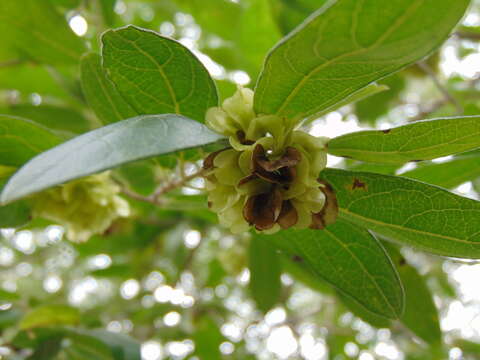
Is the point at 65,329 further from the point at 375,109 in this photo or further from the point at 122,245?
the point at 375,109

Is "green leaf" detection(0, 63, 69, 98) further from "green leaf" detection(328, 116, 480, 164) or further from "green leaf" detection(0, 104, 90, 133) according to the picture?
"green leaf" detection(328, 116, 480, 164)

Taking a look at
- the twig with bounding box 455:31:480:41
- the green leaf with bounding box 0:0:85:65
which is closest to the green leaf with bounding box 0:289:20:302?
the green leaf with bounding box 0:0:85:65

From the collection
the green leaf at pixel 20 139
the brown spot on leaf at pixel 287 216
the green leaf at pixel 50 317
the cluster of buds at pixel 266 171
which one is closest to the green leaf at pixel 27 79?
the green leaf at pixel 50 317

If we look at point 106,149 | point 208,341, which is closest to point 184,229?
point 208,341

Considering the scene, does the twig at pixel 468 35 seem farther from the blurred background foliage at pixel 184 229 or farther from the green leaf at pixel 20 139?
the green leaf at pixel 20 139

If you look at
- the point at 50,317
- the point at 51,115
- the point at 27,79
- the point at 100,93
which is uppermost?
the point at 27,79

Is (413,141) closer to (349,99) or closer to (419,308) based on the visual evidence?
(349,99)
